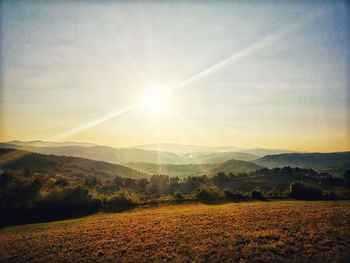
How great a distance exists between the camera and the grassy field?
14.5 m

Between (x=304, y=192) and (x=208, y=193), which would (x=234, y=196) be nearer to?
(x=208, y=193)

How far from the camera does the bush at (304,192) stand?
152ft

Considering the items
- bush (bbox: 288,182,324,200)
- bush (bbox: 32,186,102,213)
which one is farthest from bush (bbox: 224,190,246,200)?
bush (bbox: 32,186,102,213)

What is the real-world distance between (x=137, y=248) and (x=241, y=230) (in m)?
A: 8.94

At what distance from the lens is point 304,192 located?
155 feet

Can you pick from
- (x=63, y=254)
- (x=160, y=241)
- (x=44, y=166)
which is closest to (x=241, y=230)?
(x=160, y=241)

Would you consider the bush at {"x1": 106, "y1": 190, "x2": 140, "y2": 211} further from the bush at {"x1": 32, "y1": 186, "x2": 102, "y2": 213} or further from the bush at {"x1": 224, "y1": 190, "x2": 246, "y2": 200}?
the bush at {"x1": 224, "y1": 190, "x2": 246, "y2": 200}

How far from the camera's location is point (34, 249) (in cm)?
1928

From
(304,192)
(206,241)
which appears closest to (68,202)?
(206,241)

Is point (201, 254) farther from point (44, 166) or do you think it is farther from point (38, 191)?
point (44, 166)

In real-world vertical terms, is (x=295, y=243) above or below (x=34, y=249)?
above

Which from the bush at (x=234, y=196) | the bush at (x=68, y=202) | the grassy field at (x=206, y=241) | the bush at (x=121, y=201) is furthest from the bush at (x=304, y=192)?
the bush at (x=68, y=202)

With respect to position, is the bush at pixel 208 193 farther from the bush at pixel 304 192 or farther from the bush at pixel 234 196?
Result: the bush at pixel 304 192

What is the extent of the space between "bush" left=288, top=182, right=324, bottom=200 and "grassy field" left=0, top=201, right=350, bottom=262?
2609 cm
